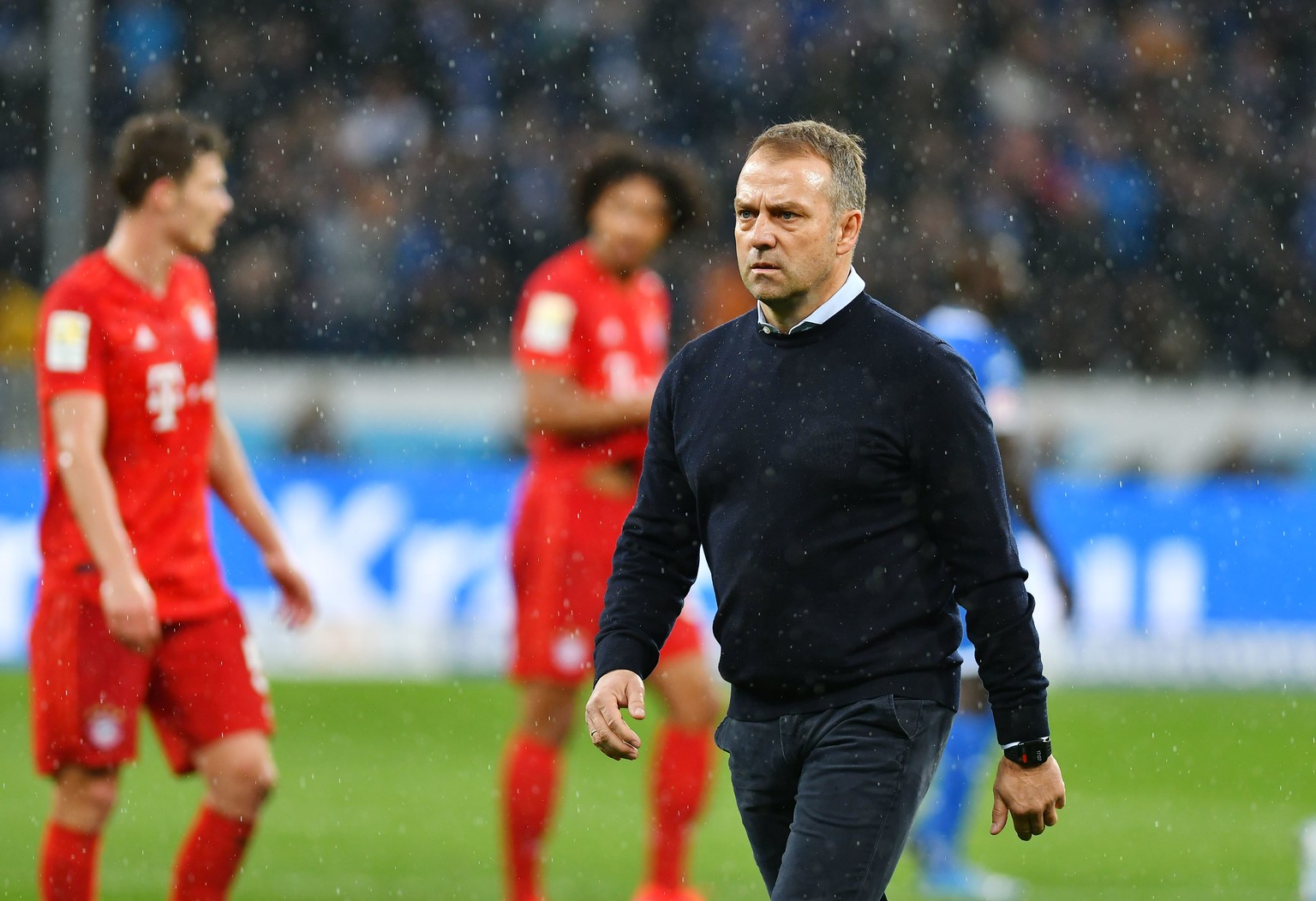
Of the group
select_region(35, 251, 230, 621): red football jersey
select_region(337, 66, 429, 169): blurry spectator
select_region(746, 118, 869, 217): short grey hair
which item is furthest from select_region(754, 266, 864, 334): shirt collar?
select_region(337, 66, 429, 169): blurry spectator

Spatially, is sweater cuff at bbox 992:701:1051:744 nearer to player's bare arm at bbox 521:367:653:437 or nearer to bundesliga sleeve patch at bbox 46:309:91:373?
bundesliga sleeve patch at bbox 46:309:91:373

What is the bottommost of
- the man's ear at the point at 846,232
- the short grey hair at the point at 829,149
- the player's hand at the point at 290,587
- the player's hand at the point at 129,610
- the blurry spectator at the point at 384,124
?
the player's hand at the point at 290,587

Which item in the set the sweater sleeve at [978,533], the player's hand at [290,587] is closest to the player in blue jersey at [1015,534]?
the player's hand at [290,587]

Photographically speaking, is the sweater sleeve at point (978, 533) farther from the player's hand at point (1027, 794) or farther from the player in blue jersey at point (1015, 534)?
the player in blue jersey at point (1015, 534)

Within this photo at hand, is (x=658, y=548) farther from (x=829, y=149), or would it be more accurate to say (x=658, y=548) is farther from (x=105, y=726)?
(x=105, y=726)

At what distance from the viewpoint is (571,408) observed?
6215mm

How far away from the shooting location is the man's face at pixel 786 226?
12.1ft

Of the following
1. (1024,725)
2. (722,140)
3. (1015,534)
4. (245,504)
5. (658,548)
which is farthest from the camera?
(722,140)

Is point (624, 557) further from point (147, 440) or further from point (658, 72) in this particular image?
point (658, 72)

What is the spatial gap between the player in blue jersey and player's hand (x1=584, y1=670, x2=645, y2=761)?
3.09 meters

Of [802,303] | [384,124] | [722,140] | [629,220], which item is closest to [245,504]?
[629,220]

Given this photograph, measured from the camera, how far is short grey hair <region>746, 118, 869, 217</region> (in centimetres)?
373

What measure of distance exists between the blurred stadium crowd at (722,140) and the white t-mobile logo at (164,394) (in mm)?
10964

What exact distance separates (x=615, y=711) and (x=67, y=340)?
2013mm
